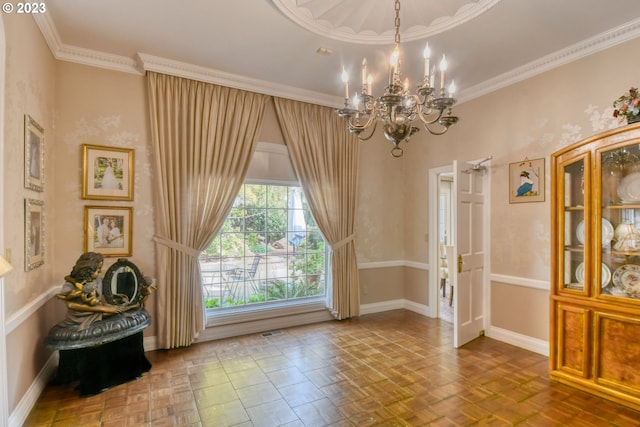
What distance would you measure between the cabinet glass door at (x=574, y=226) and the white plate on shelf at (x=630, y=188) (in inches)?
10.0

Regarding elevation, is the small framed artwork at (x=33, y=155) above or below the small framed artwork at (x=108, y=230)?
above

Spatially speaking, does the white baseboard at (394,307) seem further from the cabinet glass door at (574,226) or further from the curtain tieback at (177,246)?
the curtain tieback at (177,246)

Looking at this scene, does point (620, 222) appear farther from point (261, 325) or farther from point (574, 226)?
point (261, 325)

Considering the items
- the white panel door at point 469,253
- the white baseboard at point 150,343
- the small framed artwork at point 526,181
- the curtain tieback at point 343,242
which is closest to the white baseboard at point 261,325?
the white baseboard at point 150,343

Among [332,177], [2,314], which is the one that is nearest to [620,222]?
Result: [332,177]

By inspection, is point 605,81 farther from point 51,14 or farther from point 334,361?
point 51,14

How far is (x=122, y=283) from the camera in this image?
3316mm

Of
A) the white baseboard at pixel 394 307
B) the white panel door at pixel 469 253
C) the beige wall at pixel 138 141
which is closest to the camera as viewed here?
the beige wall at pixel 138 141

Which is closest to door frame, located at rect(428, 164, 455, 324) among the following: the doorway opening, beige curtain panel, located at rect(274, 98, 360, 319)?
the doorway opening

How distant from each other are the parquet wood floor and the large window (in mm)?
694

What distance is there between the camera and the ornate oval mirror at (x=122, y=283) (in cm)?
325

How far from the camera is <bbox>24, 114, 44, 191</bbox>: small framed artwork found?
2.51 metres

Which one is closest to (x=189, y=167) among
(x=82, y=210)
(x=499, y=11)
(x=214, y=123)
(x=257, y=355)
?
(x=214, y=123)

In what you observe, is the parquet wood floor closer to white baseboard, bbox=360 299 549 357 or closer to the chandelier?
white baseboard, bbox=360 299 549 357
